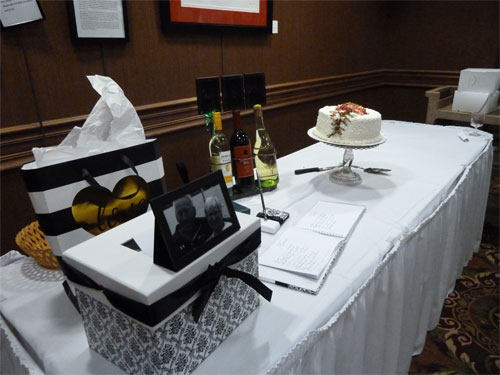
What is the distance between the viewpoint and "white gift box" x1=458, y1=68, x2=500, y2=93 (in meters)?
2.36

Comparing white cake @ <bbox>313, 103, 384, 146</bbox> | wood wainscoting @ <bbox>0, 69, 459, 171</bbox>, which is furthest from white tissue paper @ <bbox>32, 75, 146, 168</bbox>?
wood wainscoting @ <bbox>0, 69, 459, 171</bbox>

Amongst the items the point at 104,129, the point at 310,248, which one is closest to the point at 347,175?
the point at 310,248

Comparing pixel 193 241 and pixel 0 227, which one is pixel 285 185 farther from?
pixel 0 227

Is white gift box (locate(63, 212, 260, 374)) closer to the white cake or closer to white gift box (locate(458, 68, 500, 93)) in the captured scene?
the white cake

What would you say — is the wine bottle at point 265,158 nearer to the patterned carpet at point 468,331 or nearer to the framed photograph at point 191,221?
the framed photograph at point 191,221

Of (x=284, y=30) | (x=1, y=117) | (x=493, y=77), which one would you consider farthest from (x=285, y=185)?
(x=493, y=77)

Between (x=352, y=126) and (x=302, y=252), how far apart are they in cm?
52

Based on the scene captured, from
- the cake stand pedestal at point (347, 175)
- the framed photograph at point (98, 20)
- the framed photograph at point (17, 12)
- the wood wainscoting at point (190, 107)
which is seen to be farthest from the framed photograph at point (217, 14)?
the cake stand pedestal at point (347, 175)

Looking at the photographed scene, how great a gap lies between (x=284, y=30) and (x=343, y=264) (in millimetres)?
2303

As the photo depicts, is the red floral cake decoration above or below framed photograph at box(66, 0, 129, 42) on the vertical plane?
below

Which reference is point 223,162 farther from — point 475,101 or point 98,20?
point 475,101

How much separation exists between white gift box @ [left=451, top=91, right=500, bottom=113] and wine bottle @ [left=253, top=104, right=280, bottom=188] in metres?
1.96

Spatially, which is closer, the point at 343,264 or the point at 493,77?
the point at 343,264

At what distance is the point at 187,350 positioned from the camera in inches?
20.0
